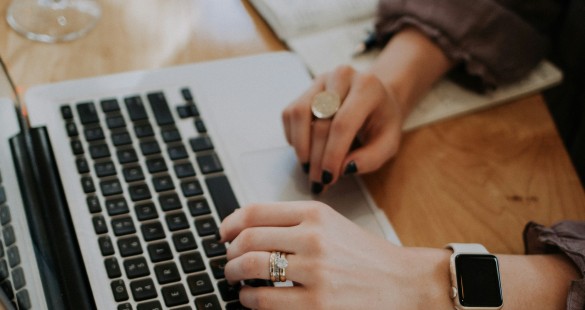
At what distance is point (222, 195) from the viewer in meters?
0.65

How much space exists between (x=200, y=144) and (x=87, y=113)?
0.13 m

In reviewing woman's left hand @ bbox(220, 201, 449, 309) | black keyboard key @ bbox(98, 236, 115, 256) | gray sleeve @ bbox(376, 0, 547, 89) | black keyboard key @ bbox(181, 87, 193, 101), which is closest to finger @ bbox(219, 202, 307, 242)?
woman's left hand @ bbox(220, 201, 449, 309)

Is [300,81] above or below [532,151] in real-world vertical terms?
above

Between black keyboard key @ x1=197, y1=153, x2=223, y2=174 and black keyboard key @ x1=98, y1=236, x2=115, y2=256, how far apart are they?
13cm

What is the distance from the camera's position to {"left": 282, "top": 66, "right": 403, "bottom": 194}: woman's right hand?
68 cm

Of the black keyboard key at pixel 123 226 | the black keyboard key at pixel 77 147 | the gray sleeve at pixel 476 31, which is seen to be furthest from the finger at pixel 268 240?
the gray sleeve at pixel 476 31

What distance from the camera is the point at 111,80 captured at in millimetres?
757

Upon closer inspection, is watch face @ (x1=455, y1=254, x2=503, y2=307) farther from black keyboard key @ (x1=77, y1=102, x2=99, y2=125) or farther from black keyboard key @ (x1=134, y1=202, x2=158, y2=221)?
black keyboard key @ (x1=77, y1=102, x2=99, y2=125)

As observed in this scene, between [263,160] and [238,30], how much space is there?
9.4 inches

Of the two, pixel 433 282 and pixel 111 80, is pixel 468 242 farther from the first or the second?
pixel 111 80

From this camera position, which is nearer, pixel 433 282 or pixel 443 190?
pixel 433 282

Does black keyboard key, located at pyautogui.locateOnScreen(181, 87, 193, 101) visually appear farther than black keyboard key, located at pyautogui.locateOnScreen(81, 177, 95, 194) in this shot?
Yes

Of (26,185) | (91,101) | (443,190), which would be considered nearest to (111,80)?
(91,101)

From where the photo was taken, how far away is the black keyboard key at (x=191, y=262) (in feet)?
1.92
